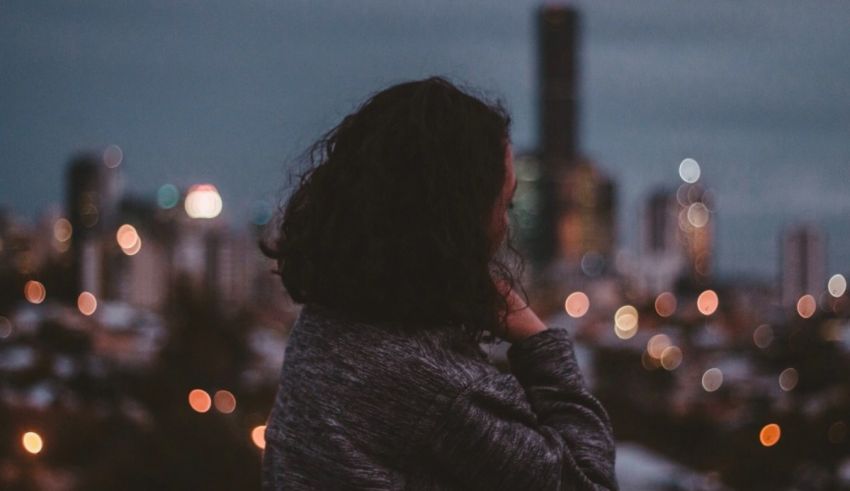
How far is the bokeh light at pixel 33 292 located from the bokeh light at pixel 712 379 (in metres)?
12.3

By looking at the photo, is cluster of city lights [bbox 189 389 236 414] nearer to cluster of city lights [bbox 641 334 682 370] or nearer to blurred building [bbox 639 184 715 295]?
cluster of city lights [bbox 641 334 682 370]

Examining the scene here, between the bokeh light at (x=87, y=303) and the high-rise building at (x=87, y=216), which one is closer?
the bokeh light at (x=87, y=303)

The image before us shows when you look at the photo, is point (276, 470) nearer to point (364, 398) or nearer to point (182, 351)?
point (364, 398)

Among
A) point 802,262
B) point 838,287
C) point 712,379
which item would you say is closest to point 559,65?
point 802,262

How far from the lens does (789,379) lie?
468 inches

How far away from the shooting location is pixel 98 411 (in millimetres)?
7434

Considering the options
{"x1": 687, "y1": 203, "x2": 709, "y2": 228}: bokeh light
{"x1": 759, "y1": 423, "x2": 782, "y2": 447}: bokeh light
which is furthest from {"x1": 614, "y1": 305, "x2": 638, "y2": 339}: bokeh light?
{"x1": 687, "y1": 203, "x2": 709, "y2": 228}: bokeh light

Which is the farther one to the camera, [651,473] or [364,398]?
[651,473]

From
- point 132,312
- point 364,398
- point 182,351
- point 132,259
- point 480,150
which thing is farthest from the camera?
point 132,259

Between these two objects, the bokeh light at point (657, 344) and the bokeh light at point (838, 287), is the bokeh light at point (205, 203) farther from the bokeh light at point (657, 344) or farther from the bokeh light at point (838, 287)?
the bokeh light at point (838, 287)

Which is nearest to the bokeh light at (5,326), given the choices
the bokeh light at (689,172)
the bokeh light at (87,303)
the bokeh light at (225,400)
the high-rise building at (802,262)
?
the bokeh light at (87,303)

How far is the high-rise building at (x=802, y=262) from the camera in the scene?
65.5 meters

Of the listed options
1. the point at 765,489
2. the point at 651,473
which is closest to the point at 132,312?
the point at 651,473

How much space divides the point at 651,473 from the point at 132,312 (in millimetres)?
10593
